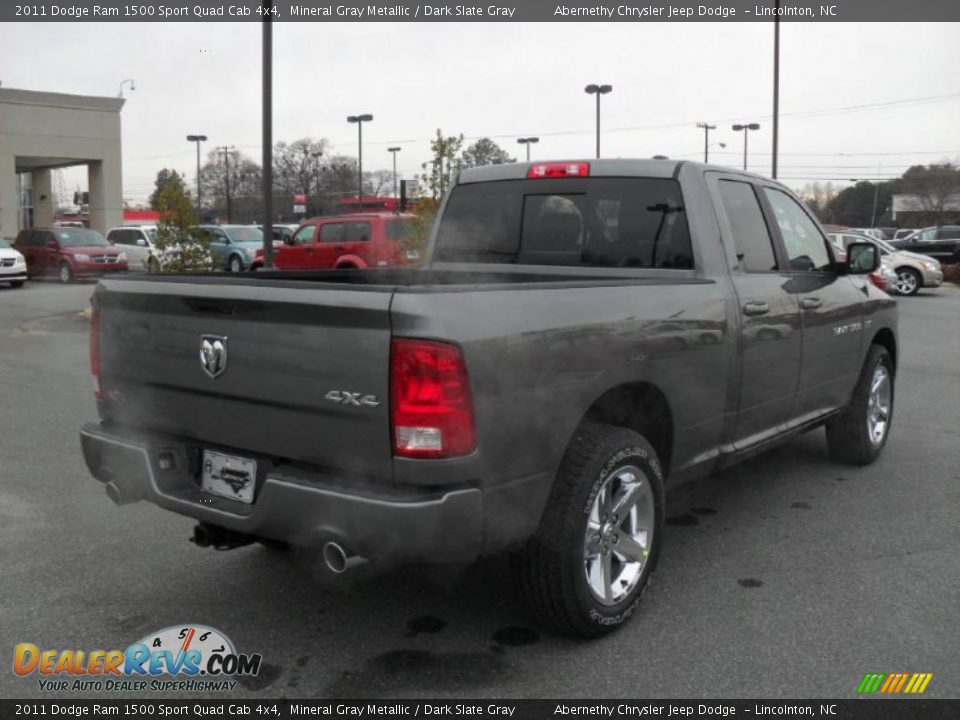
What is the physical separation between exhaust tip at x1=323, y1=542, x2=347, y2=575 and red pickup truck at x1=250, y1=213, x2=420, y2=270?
48.1 ft

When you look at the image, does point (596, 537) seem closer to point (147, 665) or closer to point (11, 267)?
point (147, 665)

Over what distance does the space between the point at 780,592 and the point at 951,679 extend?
2.75 feet

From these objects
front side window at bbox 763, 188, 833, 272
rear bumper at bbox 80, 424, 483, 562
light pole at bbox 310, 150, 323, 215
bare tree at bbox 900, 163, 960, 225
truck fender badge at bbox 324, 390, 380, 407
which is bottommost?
rear bumper at bbox 80, 424, 483, 562

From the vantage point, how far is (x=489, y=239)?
16.2 ft

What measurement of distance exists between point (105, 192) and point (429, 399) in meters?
39.4

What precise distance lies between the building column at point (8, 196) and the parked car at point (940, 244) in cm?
→ 3324

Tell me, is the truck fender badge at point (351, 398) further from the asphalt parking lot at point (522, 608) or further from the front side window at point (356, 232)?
the front side window at point (356, 232)

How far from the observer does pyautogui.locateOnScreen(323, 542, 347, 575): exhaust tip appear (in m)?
2.89

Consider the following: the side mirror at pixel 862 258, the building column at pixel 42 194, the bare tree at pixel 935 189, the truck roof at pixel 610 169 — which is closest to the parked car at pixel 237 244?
the building column at pixel 42 194

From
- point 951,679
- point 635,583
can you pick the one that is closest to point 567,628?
point 635,583

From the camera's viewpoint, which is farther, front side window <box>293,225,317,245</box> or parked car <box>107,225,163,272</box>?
parked car <box>107,225,163,272</box>

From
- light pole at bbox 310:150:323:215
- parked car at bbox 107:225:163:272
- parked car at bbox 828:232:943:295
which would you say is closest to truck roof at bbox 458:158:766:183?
parked car at bbox 828:232:943:295

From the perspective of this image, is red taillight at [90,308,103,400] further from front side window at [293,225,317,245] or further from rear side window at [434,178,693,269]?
front side window at [293,225,317,245]

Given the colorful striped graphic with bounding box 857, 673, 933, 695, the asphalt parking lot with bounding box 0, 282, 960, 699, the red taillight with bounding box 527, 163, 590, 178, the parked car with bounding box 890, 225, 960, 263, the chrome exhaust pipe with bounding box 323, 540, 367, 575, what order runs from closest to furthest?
the chrome exhaust pipe with bounding box 323, 540, 367, 575 → the colorful striped graphic with bounding box 857, 673, 933, 695 → the asphalt parking lot with bounding box 0, 282, 960, 699 → the red taillight with bounding box 527, 163, 590, 178 → the parked car with bounding box 890, 225, 960, 263
